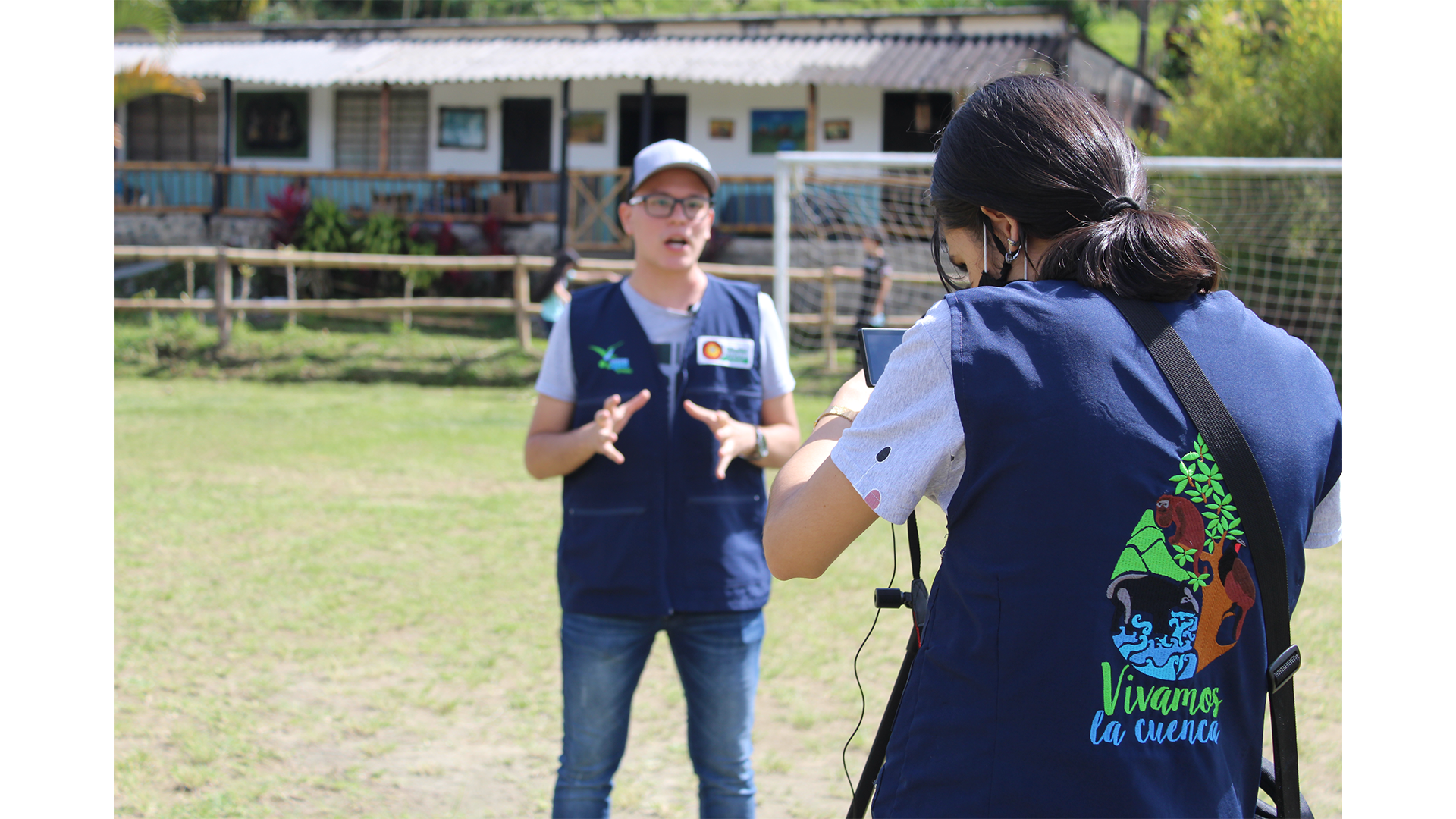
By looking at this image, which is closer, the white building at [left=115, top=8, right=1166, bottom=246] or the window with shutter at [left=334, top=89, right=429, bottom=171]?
the white building at [left=115, top=8, right=1166, bottom=246]

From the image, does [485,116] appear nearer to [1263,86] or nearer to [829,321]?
[829,321]

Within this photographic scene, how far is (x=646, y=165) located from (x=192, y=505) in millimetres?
5731

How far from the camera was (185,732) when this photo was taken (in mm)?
3963

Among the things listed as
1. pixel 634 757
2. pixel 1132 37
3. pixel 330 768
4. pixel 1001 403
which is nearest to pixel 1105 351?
pixel 1001 403

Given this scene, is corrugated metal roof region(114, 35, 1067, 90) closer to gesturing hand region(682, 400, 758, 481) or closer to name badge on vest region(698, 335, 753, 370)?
name badge on vest region(698, 335, 753, 370)

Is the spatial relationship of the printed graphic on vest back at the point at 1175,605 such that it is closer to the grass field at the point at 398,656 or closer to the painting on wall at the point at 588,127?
the grass field at the point at 398,656

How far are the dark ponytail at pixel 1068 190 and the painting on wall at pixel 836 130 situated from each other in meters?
18.1

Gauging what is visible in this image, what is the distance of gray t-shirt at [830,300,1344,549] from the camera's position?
52.3 inches

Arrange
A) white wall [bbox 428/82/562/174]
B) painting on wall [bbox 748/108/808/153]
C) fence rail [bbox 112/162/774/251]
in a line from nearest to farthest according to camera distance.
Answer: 1. fence rail [bbox 112/162/774/251]
2. painting on wall [bbox 748/108/808/153]
3. white wall [bbox 428/82/562/174]

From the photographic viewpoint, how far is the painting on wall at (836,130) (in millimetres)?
18969

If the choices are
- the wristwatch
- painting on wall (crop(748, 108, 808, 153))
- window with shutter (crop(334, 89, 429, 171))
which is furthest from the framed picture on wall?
the wristwatch

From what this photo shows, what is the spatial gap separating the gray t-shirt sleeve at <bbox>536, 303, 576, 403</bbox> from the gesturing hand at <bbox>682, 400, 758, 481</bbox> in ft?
1.07

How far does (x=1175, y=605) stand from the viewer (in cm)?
133

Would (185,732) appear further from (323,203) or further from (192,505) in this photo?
(323,203)
